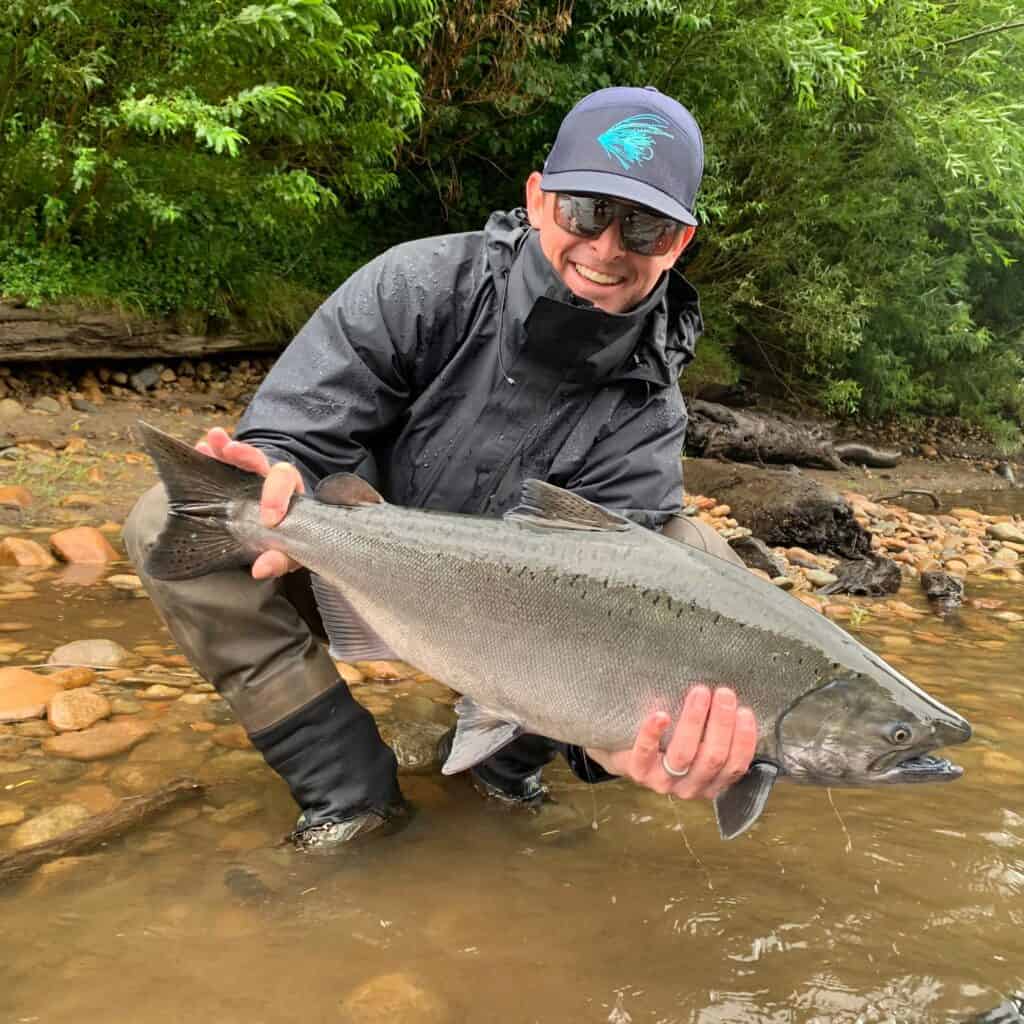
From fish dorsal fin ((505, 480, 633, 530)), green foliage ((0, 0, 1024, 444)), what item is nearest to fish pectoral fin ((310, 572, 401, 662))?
fish dorsal fin ((505, 480, 633, 530))

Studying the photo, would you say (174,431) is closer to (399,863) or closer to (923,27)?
(399,863)

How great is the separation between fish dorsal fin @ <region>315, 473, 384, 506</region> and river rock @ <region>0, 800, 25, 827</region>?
1200 millimetres

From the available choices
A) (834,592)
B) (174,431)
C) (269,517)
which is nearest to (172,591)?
(269,517)

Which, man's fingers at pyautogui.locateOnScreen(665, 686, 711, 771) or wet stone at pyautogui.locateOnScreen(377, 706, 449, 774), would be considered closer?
man's fingers at pyautogui.locateOnScreen(665, 686, 711, 771)

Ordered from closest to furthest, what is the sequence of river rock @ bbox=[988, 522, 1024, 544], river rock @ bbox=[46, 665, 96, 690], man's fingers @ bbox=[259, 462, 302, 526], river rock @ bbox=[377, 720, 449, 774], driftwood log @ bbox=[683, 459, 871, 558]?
1. man's fingers @ bbox=[259, 462, 302, 526]
2. river rock @ bbox=[377, 720, 449, 774]
3. river rock @ bbox=[46, 665, 96, 690]
4. driftwood log @ bbox=[683, 459, 871, 558]
5. river rock @ bbox=[988, 522, 1024, 544]

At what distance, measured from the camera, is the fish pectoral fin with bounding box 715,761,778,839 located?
7.07 feet

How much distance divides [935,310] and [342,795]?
16.4 meters

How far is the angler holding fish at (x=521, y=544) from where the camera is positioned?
219cm

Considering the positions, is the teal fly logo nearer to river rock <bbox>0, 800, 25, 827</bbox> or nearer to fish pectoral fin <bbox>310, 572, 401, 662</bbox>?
fish pectoral fin <bbox>310, 572, 401, 662</bbox>

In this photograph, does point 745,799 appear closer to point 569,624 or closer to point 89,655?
point 569,624

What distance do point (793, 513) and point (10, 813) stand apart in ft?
20.9

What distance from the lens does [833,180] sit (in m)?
14.4

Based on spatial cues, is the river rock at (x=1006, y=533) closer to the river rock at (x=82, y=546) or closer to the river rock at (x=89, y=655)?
the river rock at (x=82, y=546)

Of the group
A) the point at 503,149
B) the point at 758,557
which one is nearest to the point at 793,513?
the point at 758,557
